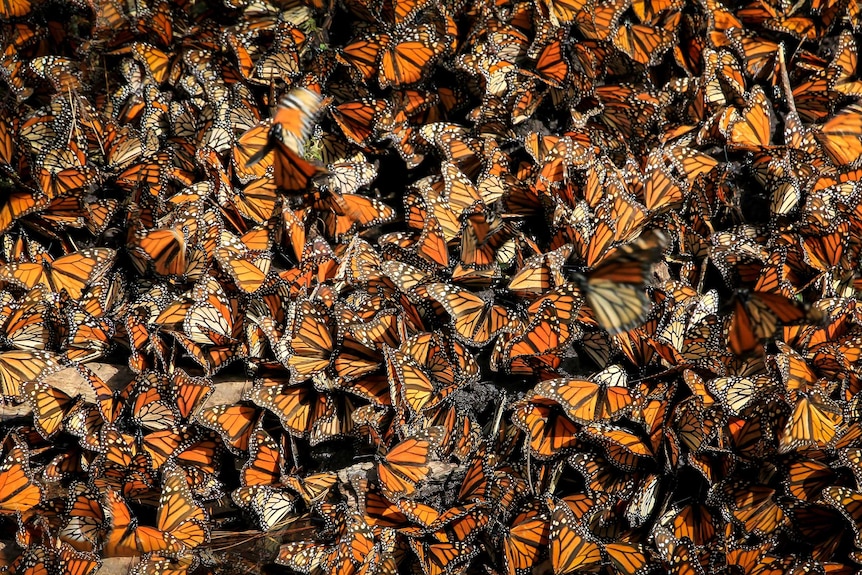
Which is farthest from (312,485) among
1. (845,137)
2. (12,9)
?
(12,9)

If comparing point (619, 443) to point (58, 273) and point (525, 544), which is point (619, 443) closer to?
point (525, 544)

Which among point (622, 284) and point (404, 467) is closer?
point (622, 284)

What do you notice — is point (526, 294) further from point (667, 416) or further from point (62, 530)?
point (62, 530)

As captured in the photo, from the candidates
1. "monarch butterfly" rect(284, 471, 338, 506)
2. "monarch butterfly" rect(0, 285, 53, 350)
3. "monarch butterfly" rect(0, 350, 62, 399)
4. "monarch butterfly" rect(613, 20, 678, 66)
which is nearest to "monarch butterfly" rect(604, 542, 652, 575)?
"monarch butterfly" rect(284, 471, 338, 506)

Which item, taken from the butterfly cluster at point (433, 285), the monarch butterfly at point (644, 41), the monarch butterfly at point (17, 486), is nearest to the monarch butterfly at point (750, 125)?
the butterfly cluster at point (433, 285)

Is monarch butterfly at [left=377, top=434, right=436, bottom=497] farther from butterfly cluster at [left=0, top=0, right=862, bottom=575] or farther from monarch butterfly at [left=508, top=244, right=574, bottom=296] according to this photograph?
monarch butterfly at [left=508, top=244, right=574, bottom=296]

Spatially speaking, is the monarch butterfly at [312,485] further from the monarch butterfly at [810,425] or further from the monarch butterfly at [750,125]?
the monarch butterfly at [750,125]
